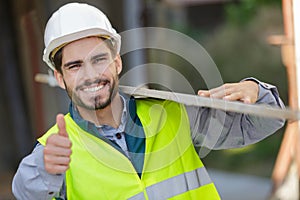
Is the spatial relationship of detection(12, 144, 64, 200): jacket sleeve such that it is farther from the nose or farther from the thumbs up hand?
the nose

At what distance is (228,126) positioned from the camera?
1.47 meters

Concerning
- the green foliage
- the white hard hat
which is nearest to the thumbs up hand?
the white hard hat

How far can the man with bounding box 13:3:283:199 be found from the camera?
1409 millimetres

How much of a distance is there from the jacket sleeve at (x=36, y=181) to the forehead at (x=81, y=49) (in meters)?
0.23

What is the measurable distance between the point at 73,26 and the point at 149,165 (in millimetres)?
375

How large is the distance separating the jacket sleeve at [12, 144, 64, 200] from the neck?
0.16 m

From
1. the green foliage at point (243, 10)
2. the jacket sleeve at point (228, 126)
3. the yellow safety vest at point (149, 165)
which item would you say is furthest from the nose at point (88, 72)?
the green foliage at point (243, 10)

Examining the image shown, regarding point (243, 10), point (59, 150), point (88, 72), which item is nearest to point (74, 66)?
point (88, 72)

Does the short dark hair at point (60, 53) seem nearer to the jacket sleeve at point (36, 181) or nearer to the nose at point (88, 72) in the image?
the nose at point (88, 72)

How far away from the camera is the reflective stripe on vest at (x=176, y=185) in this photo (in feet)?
4.72

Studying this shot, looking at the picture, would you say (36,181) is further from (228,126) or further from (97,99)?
(228,126)

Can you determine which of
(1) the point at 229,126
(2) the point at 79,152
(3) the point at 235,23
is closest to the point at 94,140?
(2) the point at 79,152

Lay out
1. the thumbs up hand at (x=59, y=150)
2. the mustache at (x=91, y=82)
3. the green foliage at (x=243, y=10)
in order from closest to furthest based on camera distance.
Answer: the thumbs up hand at (x=59, y=150)
the mustache at (x=91, y=82)
the green foliage at (x=243, y=10)

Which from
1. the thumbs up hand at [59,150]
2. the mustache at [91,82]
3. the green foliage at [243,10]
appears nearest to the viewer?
the thumbs up hand at [59,150]
